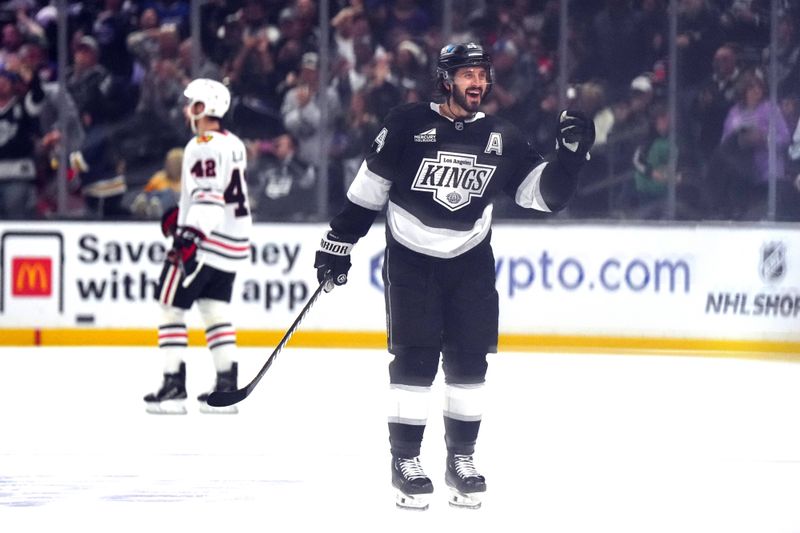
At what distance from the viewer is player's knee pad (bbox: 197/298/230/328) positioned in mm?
6523

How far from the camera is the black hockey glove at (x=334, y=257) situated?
461 cm

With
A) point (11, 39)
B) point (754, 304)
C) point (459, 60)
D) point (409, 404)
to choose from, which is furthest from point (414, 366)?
point (11, 39)

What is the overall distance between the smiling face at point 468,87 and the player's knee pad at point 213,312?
236 cm

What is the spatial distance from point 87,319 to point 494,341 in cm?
511

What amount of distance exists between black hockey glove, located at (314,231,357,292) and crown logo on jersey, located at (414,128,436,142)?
1.26ft

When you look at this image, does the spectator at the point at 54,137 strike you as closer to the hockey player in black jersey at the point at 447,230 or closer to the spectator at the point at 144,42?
the spectator at the point at 144,42

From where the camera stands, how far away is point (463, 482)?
14.4 feet

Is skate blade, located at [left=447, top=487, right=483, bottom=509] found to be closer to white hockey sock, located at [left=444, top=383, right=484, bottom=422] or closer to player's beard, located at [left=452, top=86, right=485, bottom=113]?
white hockey sock, located at [left=444, top=383, right=484, bottom=422]

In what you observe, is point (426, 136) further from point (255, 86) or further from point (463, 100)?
point (255, 86)

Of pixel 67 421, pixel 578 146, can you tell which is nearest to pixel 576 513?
pixel 578 146

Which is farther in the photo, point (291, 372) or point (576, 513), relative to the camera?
point (291, 372)

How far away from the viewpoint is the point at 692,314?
9.12 meters

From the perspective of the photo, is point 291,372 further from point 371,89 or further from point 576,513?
point 576,513

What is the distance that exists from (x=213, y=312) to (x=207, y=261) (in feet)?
0.72
